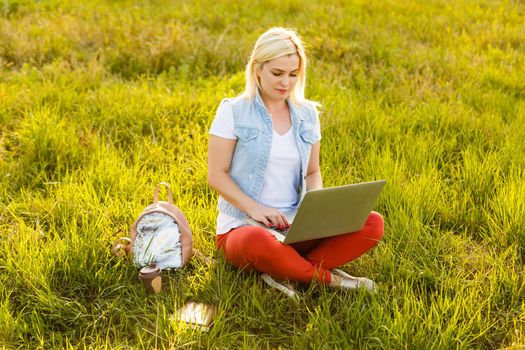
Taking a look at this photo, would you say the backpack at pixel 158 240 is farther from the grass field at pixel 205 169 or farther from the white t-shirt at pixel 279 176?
the white t-shirt at pixel 279 176

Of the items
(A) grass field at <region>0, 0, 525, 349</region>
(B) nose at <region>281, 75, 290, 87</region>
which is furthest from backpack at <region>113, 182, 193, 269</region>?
(B) nose at <region>281, 75, 290, 87</region>

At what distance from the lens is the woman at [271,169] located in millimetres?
3381

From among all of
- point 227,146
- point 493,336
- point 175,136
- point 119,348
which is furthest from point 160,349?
point 175,136

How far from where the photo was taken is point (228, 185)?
3535 millimetres

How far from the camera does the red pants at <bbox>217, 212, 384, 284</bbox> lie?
10.9 feet

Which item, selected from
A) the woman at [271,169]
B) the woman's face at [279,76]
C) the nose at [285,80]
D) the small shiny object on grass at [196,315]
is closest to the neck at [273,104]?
the woman at [271,169]

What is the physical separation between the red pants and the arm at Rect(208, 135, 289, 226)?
0.12m

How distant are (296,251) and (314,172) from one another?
668mm

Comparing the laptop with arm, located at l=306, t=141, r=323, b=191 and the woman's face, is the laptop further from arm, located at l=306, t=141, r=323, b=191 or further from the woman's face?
the woman's face

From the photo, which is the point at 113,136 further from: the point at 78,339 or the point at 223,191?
the point at 78,339

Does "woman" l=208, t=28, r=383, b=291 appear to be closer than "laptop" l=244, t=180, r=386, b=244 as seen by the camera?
No

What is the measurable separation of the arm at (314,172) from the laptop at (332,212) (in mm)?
509

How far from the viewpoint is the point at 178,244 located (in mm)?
3582

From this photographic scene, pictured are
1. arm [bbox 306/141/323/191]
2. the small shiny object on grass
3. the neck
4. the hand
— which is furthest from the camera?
arm [bbox 306/141/323/191]
